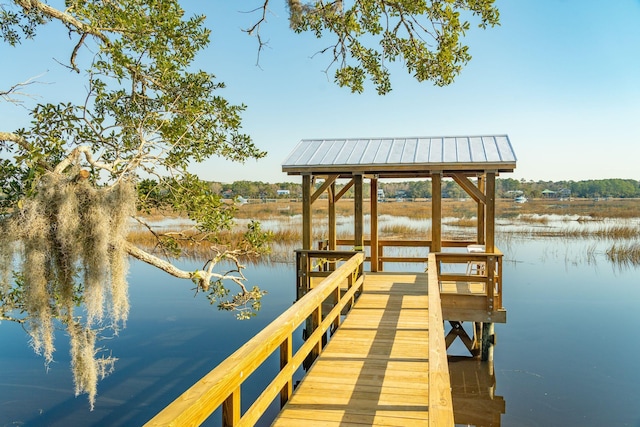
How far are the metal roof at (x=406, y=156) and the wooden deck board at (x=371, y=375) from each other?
2.49m

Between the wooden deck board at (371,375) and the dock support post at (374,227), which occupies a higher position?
the dock support post at (374,227)

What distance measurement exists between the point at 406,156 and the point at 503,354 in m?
5.41

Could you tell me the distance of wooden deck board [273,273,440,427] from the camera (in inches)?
142

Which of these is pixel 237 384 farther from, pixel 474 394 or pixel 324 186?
pixel 474 394

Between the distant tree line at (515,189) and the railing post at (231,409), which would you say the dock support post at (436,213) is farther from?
the distant tree line at (515,189)

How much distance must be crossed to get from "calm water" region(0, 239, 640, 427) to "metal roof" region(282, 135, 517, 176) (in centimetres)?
428

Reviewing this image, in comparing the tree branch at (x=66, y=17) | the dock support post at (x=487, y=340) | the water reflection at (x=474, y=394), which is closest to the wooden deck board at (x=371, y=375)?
the water reflection at (x=474, y=394)

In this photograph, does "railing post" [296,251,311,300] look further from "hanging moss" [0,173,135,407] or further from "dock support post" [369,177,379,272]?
"hanging moss" [0,173,135,407]

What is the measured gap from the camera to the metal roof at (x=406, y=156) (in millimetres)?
7969

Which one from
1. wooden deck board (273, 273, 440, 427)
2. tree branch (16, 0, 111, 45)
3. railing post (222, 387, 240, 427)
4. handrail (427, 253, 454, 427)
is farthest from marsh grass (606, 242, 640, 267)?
railing post (222, 387, 240, 427)

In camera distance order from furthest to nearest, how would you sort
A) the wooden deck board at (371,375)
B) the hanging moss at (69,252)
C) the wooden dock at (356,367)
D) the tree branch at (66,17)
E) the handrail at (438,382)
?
the tree branch at (66,17) < the hanging moss at (69,252) < the wooden deck board at (371,375) < the wooden dock at (356,367) < the handrail at (438,382)

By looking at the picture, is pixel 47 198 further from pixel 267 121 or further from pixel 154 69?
pixel 267 121

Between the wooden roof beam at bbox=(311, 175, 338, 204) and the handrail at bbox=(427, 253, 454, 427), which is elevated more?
the wooden roof beam at bbox=(311, 175, 338, 204)

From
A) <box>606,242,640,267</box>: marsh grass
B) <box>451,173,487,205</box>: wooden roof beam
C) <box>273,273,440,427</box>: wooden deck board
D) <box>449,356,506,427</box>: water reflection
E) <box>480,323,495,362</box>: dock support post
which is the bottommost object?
<box>449,356,506,427</box>: water reflection
